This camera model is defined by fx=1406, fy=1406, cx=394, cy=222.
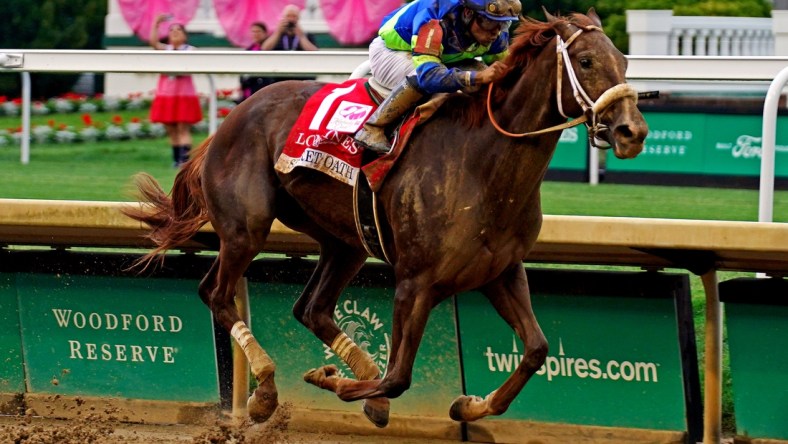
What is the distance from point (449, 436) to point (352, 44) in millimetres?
6862

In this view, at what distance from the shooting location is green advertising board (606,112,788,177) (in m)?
10.8

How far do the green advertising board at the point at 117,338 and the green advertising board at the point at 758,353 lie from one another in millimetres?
2445

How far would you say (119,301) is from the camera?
6.89 meters

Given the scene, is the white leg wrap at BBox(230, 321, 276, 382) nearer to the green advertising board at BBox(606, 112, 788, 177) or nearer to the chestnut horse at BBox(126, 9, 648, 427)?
the chestnut horse at BBox(126, 9, 648, 427)

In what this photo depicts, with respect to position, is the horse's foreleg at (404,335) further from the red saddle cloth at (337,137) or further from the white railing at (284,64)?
the white railing at (284,64)

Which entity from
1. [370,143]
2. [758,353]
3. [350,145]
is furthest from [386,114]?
[758,353]

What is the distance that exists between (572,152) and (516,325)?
6.23m

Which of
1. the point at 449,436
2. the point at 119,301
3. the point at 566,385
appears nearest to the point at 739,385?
the point at 566,385

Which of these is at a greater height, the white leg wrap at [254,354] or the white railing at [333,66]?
the white railing at [333,66]

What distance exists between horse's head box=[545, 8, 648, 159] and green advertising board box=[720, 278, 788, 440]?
1.53 metres

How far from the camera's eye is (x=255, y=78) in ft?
30.2

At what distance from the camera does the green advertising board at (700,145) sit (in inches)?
427

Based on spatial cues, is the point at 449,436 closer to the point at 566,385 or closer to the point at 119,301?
the point at 566,385

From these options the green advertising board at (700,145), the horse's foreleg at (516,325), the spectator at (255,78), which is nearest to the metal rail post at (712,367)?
the horse's foreleg at (516,325)
